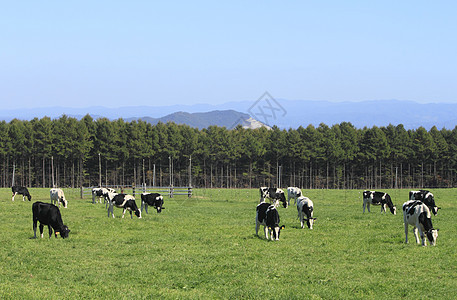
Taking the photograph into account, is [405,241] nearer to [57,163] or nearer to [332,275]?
[332,275]

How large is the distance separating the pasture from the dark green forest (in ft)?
244

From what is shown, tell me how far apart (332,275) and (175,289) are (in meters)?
4.28

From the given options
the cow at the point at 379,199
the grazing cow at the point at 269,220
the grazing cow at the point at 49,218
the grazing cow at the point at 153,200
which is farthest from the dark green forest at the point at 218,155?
the grazing cow at the point at 49,218

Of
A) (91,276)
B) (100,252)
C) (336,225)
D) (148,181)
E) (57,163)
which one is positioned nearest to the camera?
(91,276)

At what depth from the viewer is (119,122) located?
10531cm

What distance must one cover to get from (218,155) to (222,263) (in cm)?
8869

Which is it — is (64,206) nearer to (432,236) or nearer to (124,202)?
(124,202)

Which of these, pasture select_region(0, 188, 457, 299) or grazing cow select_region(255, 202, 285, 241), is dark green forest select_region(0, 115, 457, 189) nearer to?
pasture select_region(0, 188, 457, 299)

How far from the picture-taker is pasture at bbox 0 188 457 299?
12.0 m

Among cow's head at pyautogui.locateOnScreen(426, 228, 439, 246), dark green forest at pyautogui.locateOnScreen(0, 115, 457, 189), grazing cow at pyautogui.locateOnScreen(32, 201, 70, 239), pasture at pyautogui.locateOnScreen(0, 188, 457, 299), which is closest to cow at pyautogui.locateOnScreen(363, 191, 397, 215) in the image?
pasture at pyautogui.locateOnScreen(0, 188, 457, 299)

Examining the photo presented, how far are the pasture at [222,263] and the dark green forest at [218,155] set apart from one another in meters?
74.2

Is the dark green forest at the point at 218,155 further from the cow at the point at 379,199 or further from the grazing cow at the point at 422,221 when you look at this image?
the grazing cow at the point at 422,221

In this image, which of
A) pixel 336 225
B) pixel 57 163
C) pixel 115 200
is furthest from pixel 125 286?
pixel 57 163

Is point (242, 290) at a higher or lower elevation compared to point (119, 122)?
lower
